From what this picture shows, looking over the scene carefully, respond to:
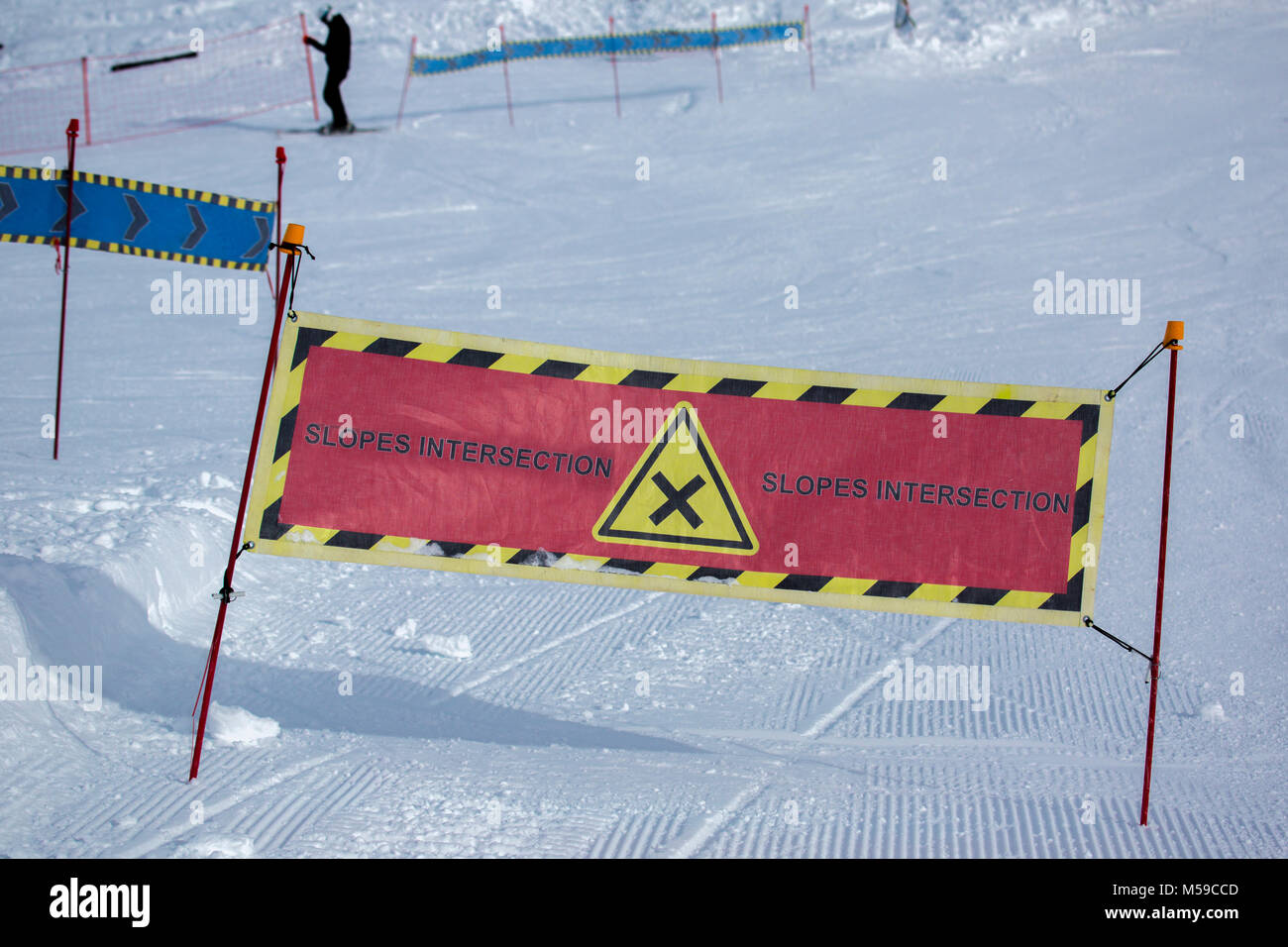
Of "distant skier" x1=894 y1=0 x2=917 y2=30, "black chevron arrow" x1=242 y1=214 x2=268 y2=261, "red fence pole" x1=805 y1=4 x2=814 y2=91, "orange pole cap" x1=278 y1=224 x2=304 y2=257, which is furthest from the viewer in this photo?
"distant skier" x1=894 y1=0 x2=917 y2=30

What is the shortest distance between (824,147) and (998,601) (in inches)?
457

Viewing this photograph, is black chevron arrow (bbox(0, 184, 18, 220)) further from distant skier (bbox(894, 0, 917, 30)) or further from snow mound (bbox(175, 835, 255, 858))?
distant skier (bbox(894, 0, 917, 30))

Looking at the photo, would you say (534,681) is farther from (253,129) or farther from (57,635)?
(253,129)

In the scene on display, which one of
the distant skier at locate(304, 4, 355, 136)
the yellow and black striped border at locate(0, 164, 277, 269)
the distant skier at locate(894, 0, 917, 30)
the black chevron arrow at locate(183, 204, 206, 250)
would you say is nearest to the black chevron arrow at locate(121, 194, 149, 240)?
the yellow and black striped border at locate(0, 164, 277, 269)

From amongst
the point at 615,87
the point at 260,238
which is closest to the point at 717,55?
the point at 615,87

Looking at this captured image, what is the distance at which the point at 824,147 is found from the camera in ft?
47.6

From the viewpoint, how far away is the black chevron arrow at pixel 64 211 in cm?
707

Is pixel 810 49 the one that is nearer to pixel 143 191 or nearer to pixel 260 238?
pixel 260 238

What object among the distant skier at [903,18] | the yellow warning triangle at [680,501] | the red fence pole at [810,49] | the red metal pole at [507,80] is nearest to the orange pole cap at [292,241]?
the yellow warning triangle at [680,501]

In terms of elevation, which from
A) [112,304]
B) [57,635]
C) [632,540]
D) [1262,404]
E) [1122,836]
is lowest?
[1122,836]

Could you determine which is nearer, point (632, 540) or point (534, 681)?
point (632, 540)

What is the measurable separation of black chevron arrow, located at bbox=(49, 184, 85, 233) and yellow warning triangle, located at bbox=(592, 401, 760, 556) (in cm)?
525

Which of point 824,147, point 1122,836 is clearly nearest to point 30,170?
point 1122,836

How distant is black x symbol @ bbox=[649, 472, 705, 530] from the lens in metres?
4.08
